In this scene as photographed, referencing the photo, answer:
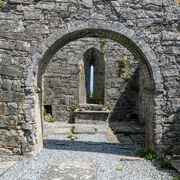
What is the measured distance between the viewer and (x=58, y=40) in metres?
5.98

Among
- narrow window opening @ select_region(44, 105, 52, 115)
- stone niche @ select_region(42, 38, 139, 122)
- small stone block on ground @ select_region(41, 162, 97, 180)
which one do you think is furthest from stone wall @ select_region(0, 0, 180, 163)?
narrow window opening @ select_region(44, 105, 52, 115)

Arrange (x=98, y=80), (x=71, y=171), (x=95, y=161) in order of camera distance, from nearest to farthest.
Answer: (x=71, y=171)
(x=95, y=161)
(x=98, y=80)

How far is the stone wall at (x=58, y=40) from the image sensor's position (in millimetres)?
5910

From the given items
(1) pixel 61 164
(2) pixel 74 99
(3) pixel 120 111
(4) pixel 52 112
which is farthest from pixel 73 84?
(1) pixel 61 164

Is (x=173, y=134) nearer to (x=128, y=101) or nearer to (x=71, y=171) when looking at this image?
(x=71, y=171)

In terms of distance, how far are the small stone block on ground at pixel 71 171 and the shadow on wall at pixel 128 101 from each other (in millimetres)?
7071

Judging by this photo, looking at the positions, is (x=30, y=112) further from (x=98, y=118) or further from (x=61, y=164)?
(x=98, y=118)

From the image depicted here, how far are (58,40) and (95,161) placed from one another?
302 centimetres

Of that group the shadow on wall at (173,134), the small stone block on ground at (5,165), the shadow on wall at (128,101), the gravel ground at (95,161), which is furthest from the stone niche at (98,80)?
the small stone block on ground at (5,165)

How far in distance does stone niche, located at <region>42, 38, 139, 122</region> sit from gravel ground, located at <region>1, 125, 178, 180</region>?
424cm

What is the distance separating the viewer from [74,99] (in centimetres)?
1204

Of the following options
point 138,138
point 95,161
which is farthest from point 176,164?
point 138,138

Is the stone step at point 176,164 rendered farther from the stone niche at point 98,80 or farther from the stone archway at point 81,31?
the stone niche at point 98,80

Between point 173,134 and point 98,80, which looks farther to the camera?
point 98,80
